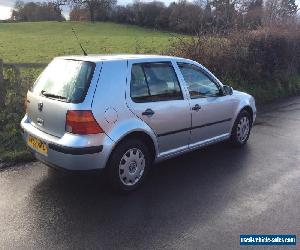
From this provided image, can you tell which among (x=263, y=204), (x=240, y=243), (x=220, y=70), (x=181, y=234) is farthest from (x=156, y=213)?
(x=220, y=70)

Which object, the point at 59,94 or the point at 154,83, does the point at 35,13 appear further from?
the point at 59,94

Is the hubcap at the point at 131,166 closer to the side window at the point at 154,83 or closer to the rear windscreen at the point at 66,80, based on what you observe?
the side window at the point at 154,83

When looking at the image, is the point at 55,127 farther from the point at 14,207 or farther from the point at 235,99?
the point at 235,99

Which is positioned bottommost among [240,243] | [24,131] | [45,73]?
[240,243]

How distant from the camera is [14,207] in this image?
4645mm

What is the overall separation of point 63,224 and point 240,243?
183 centimetres

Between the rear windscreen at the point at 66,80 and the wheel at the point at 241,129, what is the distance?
3.12m

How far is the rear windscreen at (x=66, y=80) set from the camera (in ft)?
15.4

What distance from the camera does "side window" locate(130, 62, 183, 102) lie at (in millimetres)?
5066

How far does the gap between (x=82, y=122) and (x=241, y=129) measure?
11.4 feet

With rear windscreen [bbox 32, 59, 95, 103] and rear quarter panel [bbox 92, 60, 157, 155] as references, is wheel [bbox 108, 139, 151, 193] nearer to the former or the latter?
rear quarter panel [bbox 92, 60, 157, 155]

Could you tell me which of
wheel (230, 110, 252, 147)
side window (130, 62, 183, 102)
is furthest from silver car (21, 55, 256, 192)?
wheel (230, 110, 252, 147)

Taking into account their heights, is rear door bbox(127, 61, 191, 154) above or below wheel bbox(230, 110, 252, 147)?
above

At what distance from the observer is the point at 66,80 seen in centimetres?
492
